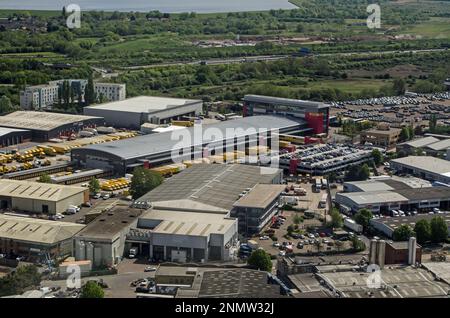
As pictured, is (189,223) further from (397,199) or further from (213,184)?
(397,199)

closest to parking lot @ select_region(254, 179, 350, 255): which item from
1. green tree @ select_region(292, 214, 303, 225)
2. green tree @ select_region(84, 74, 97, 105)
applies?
green tree @ select_region(292, 214, 303, 225)

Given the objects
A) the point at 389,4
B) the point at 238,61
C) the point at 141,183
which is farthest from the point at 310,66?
the point at 389,4

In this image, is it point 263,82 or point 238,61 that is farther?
point 238,61

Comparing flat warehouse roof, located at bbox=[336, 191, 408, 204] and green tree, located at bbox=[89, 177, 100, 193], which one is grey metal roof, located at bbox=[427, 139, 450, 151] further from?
green tree, located at bbox=[89, 177, 100, 193]

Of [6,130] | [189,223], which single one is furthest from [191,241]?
[6,130]

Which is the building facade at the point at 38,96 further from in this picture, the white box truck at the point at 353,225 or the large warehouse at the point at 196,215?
the white box truck at the point at 353,225

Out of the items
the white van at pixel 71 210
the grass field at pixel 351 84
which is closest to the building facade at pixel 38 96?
the grass field at pixel 351 84

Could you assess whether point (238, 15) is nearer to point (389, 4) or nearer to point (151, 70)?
point (389, 4)

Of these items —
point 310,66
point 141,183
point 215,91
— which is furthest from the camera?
point 310,66
